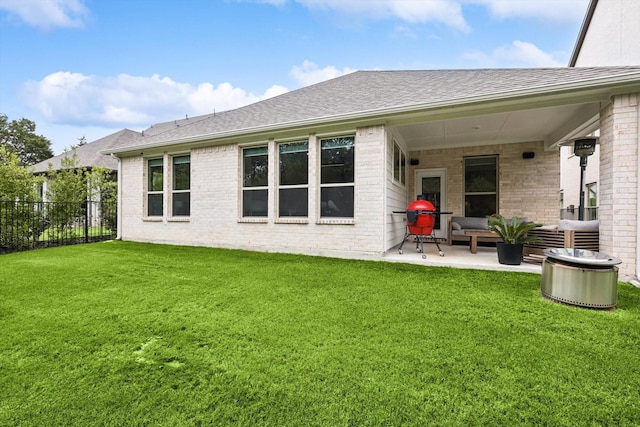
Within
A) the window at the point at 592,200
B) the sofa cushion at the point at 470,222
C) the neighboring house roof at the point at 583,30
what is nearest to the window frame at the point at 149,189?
the sofa cushion at the point at 470,222

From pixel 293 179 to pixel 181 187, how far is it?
3.69 meters

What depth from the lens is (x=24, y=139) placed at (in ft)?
104

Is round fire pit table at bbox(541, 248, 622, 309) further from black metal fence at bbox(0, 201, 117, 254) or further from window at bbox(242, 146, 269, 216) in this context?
black metal fence at bbox(0, 201, 117, 254)

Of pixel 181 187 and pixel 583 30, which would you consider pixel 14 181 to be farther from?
pixel 583 30

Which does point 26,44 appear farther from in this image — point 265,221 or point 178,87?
point 178,87

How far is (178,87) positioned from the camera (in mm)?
28953

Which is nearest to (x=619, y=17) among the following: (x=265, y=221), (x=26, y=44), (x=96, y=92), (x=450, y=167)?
(x=450, y=167)

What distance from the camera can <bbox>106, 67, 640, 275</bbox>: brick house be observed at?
14.7ft

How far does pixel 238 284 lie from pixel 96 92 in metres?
32.6

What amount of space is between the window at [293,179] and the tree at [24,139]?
39686 mm

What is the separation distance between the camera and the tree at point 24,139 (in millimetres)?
31297

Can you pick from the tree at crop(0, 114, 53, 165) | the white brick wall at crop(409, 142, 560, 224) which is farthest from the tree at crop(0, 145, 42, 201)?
the tree at crop(0, 114, 53, 165)

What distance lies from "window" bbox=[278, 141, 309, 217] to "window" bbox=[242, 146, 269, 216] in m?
0.44

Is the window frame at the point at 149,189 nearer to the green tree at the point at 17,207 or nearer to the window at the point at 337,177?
the green tree at the point at 17,207
